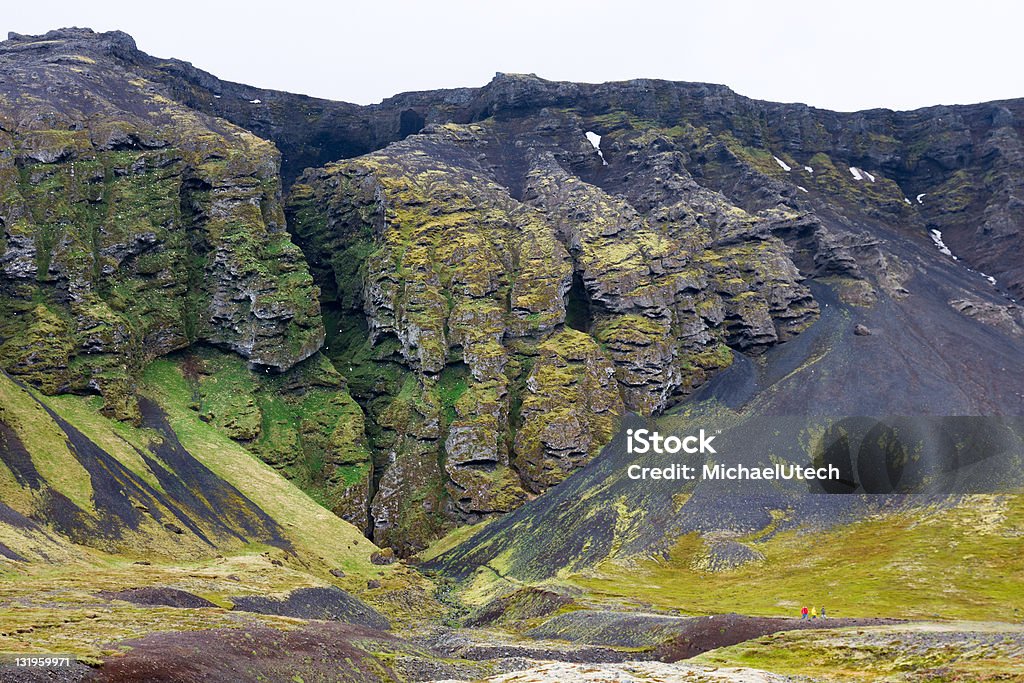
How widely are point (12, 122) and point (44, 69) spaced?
26.0 metres

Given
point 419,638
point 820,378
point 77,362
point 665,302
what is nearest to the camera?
point 419,638

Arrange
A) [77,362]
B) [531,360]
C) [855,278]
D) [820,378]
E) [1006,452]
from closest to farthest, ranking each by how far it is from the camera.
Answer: [1006,452]
[77,362]
[820,378]
[531,360]
[855,278]

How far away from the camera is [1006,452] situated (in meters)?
134

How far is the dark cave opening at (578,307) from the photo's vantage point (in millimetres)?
191250

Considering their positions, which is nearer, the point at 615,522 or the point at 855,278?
the point at 615,522

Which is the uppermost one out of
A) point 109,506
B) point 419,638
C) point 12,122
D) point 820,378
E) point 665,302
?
point 12,122

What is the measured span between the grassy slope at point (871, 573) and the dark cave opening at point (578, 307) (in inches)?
2842

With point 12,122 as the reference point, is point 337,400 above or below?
below

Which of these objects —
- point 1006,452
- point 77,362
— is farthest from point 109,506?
point 1006,452

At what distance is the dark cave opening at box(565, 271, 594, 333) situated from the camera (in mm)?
191250

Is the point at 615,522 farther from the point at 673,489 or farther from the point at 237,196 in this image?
the point at 237,196

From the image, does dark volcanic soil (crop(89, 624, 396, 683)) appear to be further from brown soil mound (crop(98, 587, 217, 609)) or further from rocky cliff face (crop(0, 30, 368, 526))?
rocky cliff face (crop(0, 30, 368, 526))

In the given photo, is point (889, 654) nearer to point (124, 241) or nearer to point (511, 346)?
point (511, 346)

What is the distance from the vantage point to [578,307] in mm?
195000
